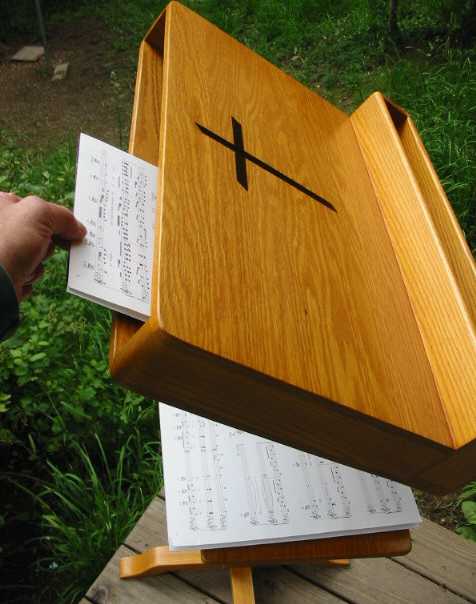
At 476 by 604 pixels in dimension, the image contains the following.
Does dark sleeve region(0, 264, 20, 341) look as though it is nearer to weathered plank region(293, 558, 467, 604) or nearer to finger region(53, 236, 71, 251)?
finger region(53, 236, 71, 251)

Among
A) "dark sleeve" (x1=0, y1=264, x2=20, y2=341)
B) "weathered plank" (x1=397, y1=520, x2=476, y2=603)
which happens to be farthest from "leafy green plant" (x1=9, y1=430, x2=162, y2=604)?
A: "dark sleeve" (x1=0, y1=264, x2=20, y2=341)

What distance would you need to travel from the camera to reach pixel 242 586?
1594mm

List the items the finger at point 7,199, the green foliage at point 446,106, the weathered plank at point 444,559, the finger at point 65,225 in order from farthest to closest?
the green foliage at point 446,106 → the weathered plank at point 444,559 → the finger at point 7,199 → the finger at point 65,225

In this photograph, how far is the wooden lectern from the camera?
785mm

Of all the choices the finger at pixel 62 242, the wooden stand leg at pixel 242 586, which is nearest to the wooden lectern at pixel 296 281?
the finger at pixel 62 242

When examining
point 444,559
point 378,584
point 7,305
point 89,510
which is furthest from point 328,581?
point 7,305

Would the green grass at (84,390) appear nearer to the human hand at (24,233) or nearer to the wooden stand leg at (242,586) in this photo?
the wooden stand leg at (242,586)

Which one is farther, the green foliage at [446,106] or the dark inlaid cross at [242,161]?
the green foliage at [446,106]

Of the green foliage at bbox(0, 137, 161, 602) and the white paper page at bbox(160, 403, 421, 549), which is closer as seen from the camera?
the white paper page at bbox(160, 403, 421, 549)

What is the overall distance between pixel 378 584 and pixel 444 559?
247 mm

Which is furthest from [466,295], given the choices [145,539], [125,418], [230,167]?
[125,418]

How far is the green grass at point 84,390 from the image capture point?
2.16 meters

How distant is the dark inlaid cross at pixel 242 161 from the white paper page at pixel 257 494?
62cm

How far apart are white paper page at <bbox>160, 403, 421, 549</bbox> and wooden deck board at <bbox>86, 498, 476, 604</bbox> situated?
61 cm
